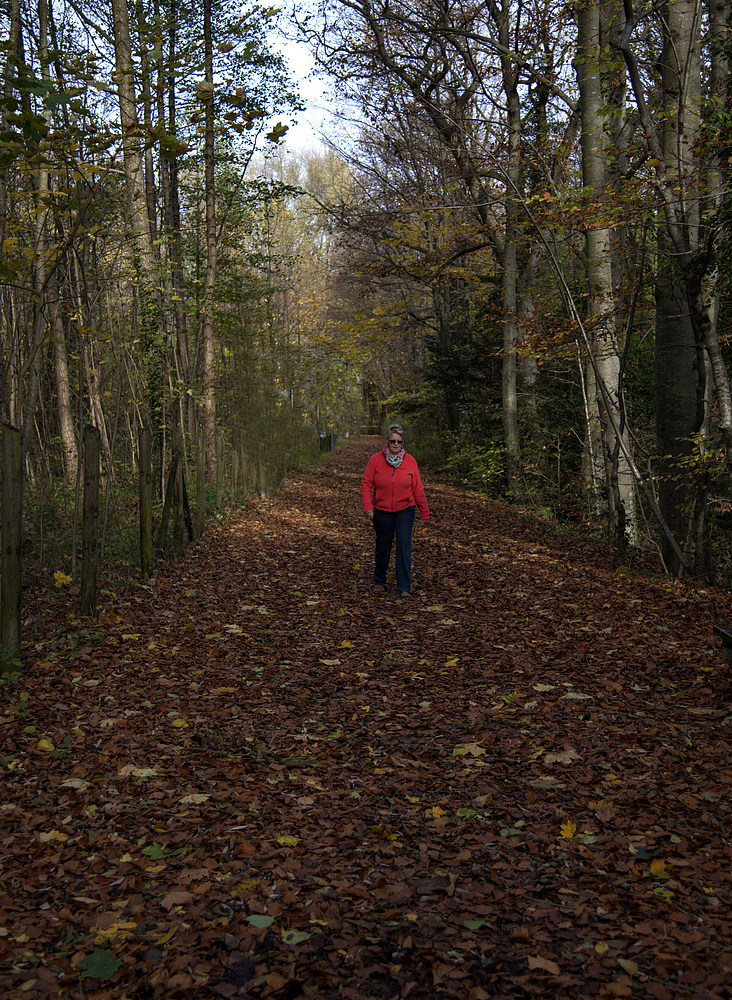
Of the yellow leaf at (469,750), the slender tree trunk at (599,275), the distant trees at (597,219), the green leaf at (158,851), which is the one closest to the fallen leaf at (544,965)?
the green leaf at (158,851)

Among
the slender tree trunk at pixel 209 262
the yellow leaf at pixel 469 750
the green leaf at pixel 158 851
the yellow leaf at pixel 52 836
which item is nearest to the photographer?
the green leaf at pixel 158 851

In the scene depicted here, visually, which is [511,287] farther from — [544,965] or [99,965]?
[99,965]

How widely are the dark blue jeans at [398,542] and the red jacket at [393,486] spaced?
10 cm

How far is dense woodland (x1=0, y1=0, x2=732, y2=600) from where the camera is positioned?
7.09 metres

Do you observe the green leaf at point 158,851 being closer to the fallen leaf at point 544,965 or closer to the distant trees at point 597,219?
the fallen leaf at point 544,965

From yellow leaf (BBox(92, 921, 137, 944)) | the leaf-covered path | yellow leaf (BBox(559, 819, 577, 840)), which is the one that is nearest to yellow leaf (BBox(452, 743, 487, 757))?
the leaf-covered path

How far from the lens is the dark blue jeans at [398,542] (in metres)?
9.00

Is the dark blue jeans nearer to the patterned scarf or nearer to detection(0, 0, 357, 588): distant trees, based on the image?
the patterned scarf

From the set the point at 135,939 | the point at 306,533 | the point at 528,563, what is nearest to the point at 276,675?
the point at 135,939

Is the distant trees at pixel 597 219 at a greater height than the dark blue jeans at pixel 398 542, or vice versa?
the distant trees at pixel 597 219

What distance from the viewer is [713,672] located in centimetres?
573

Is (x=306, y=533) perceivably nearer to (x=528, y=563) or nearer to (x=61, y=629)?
(x=528, y=563)

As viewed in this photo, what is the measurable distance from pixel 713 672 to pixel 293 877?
3.76 metres

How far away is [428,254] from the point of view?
18.5 metres
